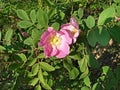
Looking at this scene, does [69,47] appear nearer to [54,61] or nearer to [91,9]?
[54,61]

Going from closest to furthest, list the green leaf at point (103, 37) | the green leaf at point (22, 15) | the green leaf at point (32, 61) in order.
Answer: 1. the green leaf at point (103, 37)
2. the green leaf at point (32, 61)
3. the green leaf at point (22, 15)

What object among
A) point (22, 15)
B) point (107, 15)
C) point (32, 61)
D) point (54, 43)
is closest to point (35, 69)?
point (32, 61)

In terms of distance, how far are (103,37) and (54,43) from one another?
20cm

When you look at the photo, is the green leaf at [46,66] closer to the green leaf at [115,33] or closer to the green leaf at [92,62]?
the green leaf at [92,62]

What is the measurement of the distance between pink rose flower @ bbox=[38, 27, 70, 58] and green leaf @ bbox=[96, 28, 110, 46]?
0.42ft

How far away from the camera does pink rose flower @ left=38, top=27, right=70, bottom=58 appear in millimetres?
1362

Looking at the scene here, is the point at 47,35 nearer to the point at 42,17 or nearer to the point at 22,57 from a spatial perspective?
the point at 42,17

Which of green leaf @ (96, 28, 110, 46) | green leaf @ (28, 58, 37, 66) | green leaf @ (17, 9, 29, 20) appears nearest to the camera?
green leaf @ (96, 28, 110, 46)

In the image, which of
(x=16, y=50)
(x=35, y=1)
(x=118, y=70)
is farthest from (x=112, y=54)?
(x=16, y=50)

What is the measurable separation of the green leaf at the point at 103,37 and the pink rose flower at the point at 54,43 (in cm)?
13

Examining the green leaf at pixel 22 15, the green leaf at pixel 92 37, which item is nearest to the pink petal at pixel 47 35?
the green leaf at pixel 92 37

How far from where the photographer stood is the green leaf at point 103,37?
132 centimetres

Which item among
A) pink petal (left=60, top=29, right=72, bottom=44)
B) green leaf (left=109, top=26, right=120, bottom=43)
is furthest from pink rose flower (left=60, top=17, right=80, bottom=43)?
green leaf (left=109, top=26, right=120, bottom=43)

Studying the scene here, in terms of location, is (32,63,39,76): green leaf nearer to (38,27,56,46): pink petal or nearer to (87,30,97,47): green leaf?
(38,27,56,46): pink petal
